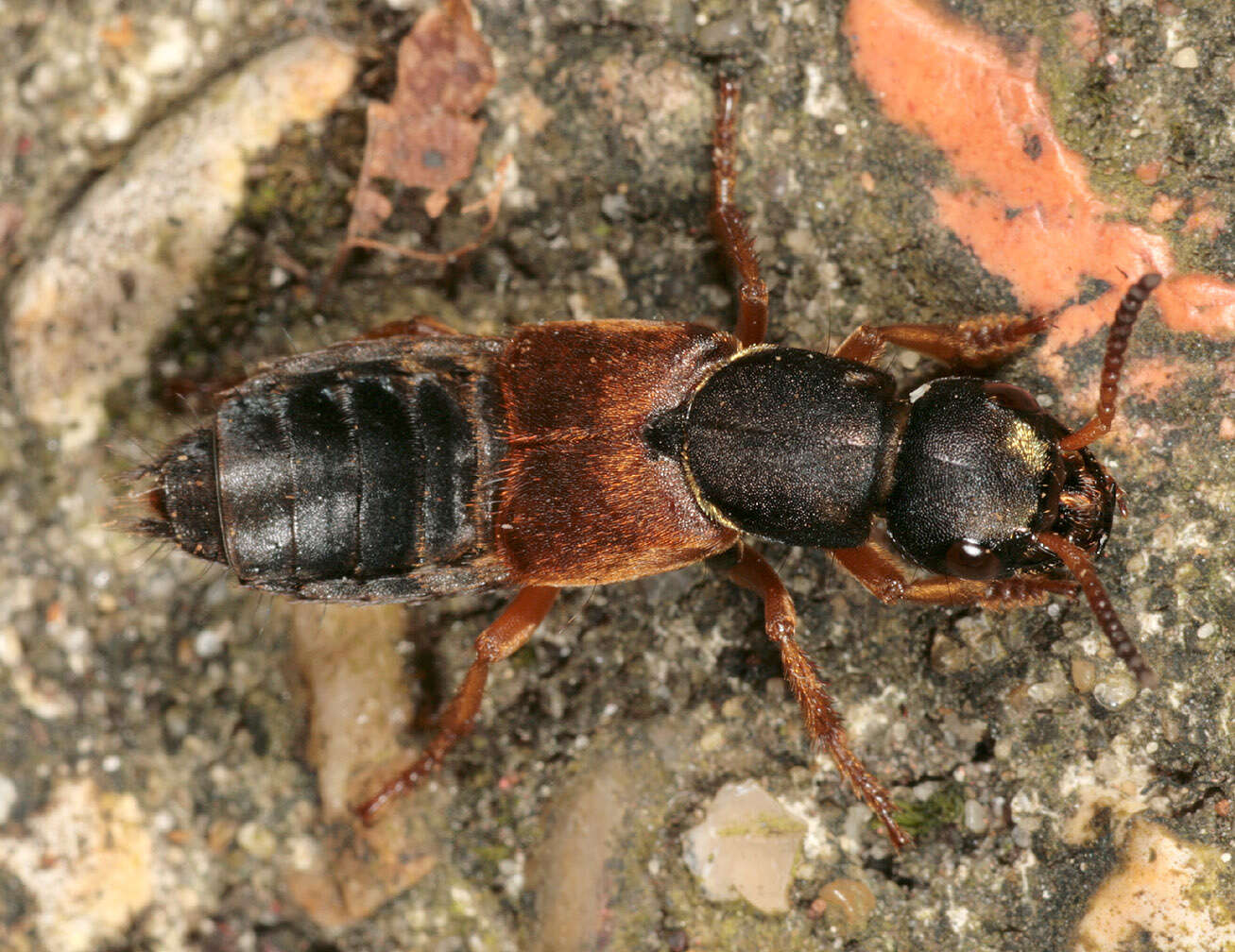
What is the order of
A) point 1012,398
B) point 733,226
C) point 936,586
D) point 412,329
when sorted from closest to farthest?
point 1012,398 < point 936,586 < point 733,226 < point 412,329

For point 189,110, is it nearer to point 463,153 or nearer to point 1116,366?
point 463,153

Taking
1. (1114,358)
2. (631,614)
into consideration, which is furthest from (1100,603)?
(631,614)

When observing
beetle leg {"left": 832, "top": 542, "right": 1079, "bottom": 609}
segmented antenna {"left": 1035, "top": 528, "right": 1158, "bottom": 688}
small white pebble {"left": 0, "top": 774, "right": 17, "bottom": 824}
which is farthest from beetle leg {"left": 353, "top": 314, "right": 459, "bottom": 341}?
small white pebble {"left": 0, "top": 774, "right": 17, "bottom": 824}

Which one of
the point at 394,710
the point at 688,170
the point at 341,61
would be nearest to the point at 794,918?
the point at 394,710

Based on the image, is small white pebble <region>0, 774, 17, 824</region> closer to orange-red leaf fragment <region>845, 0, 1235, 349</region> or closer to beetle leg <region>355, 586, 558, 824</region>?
beetle leg <region>355, 586, 558, 824</region>

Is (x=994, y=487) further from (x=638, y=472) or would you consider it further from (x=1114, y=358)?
(x=638, y=472)

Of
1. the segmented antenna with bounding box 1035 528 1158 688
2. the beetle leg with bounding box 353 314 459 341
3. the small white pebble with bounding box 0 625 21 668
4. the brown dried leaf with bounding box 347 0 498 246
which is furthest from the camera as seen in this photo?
the small white pebble with bounding box 0 625 21 668
